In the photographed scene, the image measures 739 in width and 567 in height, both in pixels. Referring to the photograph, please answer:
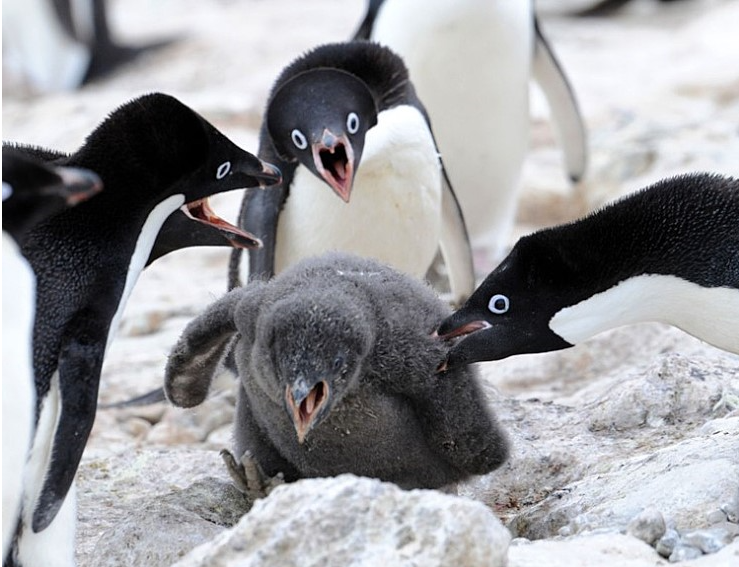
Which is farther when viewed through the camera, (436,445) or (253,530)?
(436,445)

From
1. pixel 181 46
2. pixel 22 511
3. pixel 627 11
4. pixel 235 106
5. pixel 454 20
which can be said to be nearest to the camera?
pixel 22 511

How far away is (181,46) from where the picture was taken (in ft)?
36.9

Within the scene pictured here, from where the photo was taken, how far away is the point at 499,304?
3.06 metres

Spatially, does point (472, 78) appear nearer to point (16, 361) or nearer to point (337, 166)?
point (337, 166)

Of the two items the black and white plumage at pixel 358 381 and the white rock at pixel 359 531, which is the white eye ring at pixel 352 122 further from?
the white rock at pixel 359 531

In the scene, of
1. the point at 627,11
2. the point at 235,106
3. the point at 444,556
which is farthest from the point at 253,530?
the point at 627,11

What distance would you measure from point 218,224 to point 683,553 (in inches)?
52.9

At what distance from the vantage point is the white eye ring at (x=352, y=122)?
4.01 metres

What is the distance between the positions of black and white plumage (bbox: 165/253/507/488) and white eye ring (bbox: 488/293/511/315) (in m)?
0.14

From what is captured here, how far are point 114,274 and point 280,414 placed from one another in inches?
19.0

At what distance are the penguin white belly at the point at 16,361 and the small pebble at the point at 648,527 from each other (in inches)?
45.4

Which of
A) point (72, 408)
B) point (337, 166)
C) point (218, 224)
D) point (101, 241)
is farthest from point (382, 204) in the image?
point (72, 408)

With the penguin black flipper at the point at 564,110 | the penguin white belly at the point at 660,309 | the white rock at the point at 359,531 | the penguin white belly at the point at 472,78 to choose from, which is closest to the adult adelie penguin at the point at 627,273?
the penguin white belly at the point at 660,309

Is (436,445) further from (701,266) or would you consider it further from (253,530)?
(253,530)
